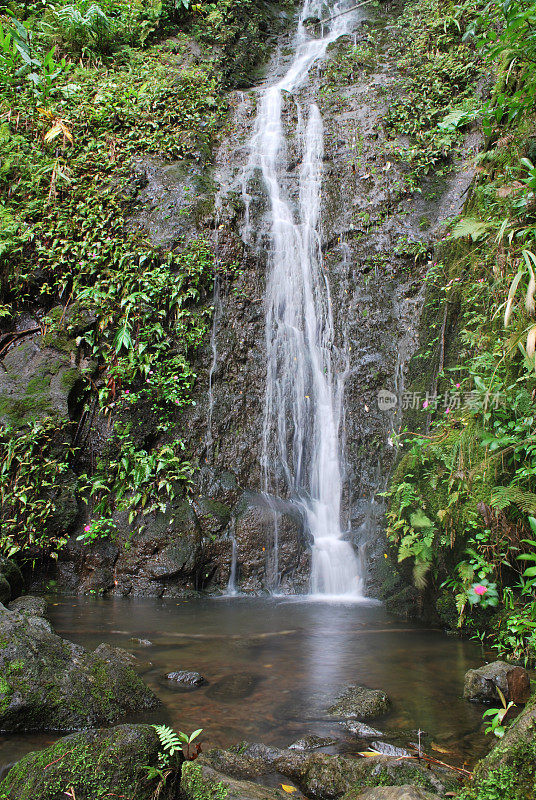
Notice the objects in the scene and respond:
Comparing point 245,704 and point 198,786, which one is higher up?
point 198,786

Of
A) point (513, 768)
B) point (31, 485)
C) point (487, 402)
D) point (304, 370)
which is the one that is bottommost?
point (513, 768)

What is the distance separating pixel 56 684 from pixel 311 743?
1.54 m

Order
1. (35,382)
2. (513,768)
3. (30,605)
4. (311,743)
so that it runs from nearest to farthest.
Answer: (513,768)
(311,743)
(30,605)
(35,382)

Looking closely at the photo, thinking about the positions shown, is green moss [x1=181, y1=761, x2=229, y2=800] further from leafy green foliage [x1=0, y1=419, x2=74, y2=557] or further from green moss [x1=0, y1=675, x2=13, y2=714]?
leafy green foliage [x1=0, y1=419, x2=74, y2=557]

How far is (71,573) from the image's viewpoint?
6.94 metres

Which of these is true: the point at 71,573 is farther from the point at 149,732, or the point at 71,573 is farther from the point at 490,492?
the point at 490,492

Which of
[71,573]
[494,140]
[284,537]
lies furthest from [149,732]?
[494,140]

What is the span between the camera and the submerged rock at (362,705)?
3178mm

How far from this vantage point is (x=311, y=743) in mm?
2773

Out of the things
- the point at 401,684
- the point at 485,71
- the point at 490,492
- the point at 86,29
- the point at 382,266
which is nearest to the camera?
the point at 401,684

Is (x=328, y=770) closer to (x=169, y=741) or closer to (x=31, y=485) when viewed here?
(x=169, y=741)

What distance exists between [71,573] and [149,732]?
5101 millimetres

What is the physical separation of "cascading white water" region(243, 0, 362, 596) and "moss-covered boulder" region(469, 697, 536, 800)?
4946 millimetres

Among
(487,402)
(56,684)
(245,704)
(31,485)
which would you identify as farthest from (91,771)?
(31,485)
